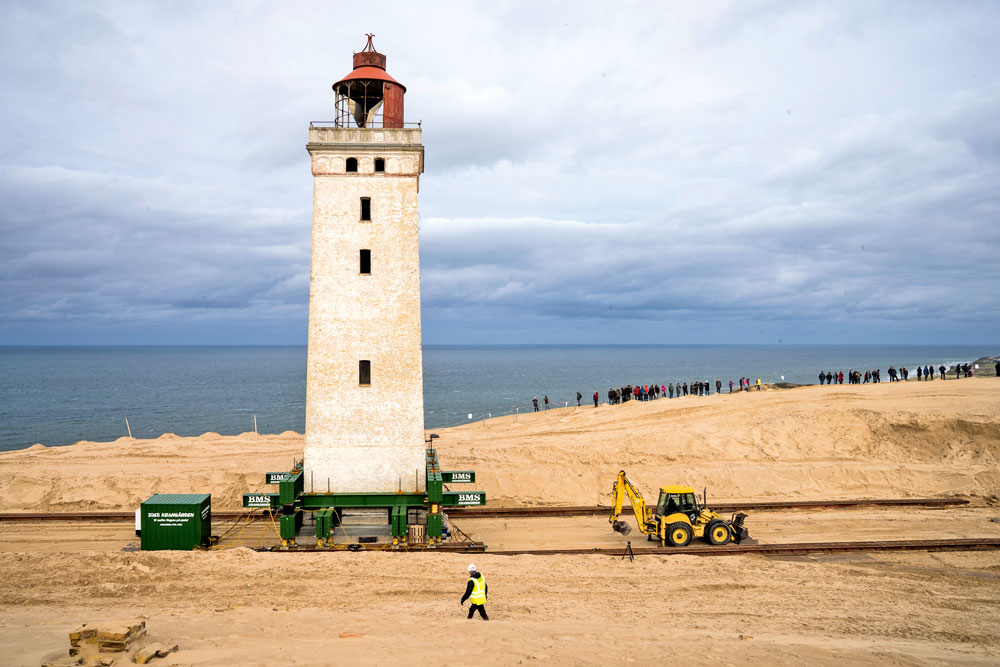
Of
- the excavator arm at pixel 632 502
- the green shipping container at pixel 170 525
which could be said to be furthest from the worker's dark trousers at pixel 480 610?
the green shipping container at pixel 170 525

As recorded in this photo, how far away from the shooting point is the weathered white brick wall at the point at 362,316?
19.8m

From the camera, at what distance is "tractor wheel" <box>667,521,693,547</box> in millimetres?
20141

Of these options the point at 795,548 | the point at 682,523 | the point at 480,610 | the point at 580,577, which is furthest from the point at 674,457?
the point at 480,610

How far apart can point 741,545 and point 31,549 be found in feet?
75.2

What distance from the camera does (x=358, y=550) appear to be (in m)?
18.6

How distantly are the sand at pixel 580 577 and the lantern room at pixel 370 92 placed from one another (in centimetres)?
1373

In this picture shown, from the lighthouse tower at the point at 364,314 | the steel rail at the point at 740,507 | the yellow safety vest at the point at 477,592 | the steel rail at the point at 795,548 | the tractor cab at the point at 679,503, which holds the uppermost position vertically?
the lighthouse tower at the point at 364,314

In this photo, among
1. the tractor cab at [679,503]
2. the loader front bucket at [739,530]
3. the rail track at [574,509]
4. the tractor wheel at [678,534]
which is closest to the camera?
the tractor wheel at [678,534]

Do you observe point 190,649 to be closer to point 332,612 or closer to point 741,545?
point 332,612

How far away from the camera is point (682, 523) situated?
20.3 meters

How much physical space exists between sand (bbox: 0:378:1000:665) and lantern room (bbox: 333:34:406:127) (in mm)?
13732

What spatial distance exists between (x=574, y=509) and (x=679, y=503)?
493cm

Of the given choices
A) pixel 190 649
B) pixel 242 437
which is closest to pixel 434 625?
pixel 190 649

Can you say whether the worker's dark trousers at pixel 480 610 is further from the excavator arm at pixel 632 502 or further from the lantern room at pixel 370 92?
the lantern room at pixel 370 92
